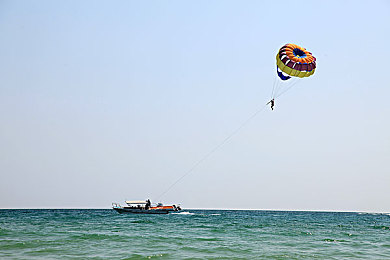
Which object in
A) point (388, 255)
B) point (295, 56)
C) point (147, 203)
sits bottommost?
point (388, 255)

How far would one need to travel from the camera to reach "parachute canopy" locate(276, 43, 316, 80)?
→ 77.6 feet

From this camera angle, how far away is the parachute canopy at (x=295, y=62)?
77.6ft

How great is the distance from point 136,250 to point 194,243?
4.30m

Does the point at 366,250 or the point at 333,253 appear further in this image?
the point at 366,250

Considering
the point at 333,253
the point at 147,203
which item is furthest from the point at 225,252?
the point at 147,203

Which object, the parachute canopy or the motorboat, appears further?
the motorboat

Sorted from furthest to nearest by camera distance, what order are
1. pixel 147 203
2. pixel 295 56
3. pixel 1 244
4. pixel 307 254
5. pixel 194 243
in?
pixel 147 203
pixel 295 56
pixel 194 243
pixel 1 244
pixel 307 254

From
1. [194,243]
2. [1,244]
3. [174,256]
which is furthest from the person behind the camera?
[194,243]

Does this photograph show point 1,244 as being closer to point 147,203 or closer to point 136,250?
point 136,250

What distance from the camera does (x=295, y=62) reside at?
23.6 metres

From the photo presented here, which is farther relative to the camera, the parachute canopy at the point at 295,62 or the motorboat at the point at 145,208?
the motorboat at the point at 145,208

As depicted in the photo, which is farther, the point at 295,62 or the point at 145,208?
the point at 145,208

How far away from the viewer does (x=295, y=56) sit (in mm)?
24016

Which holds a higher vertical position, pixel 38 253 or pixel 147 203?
pixel 147 203
